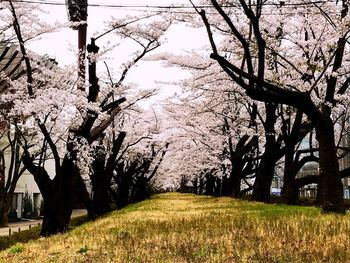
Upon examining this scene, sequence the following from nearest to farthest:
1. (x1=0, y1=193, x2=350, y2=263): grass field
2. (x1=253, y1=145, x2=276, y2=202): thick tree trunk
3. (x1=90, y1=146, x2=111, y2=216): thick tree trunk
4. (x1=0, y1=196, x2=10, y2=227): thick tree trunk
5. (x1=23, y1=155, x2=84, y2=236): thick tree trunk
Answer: (x1=0, y1=193, x2=350, y2=263): grass field → (x1=23, y1=155, x2=84, y2=236): thick tree trunk → (x1=253, y1=145, x2=276, y2=202): thick tree trunk → (x1=90, y1=146, x2=111, y2=216): thick tree trunk → (x1=0, y1=196, x2=10, y2=227): thick tree trunk

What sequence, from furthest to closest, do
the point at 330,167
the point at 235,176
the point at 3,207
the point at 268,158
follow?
the point at 235,176 → the point at 3,207 → the point at 268,158 → the point at 330,167

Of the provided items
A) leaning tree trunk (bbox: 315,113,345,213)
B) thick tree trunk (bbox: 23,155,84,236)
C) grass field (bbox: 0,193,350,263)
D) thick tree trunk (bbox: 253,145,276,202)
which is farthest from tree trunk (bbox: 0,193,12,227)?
leaning tree trunk (bbox: 315,113,345,213)

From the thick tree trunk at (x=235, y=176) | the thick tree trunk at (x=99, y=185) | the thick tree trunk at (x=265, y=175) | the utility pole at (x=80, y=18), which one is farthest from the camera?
the thick tree trunk at (x=235, y=176)

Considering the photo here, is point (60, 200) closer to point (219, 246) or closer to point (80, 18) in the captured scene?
point (80, 18)

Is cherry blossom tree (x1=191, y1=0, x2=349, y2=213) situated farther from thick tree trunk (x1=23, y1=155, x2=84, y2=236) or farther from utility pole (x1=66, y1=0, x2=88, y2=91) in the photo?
thick tree trunk (x1=23, y1=155, x2=84, y2=236)

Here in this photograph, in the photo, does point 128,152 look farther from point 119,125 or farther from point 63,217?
point 63,217

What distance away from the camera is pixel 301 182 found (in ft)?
73.6

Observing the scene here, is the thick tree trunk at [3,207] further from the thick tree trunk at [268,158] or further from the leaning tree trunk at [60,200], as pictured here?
the thick tree trunk at [268,158]

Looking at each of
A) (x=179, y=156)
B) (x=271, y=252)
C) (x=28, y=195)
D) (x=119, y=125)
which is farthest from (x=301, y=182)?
(x=28, y=195)

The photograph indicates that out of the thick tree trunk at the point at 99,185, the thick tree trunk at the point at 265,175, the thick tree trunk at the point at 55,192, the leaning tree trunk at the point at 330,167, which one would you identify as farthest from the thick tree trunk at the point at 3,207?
the leaning tree trunk at the point at 330,167

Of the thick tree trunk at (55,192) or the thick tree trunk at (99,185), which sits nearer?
the thick tree trunk at (55,192)

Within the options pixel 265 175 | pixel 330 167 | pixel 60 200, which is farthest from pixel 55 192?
pixel 265 175

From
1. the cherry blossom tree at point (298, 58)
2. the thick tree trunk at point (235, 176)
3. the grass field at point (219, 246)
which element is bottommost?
the grass field at point (219, 246)

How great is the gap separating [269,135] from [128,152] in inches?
810
